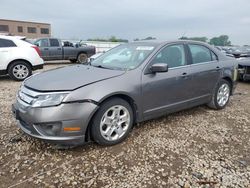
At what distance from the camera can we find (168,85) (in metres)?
3.75

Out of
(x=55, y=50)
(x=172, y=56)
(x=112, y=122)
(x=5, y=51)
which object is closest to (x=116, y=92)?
(x=112, y=122)

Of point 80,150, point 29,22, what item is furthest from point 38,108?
point 29,22

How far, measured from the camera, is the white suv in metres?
7.37

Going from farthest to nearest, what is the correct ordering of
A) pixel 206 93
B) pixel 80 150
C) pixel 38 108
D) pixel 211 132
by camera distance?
pixel 206 93 → pixel 211 132 → pixel 80 150 → pixel 38 108

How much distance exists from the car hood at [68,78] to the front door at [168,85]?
547 mm

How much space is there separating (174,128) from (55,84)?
7.01ft

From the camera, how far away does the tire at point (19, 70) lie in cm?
752

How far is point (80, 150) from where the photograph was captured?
10.3 ft

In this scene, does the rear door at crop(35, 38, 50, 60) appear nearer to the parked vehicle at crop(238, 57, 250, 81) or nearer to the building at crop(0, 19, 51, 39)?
the parked vehicle at crop(238, 57, 250, 81)

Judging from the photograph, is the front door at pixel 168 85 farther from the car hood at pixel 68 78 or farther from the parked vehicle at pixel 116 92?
the car hood at pixel 68 78

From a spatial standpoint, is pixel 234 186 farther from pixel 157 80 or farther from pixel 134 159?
pixel 157 80

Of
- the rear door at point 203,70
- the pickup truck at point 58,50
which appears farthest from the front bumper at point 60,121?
the pickup truck at point 58,50

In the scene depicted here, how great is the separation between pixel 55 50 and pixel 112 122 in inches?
459

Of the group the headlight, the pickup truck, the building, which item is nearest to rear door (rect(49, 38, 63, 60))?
the pickup truck
